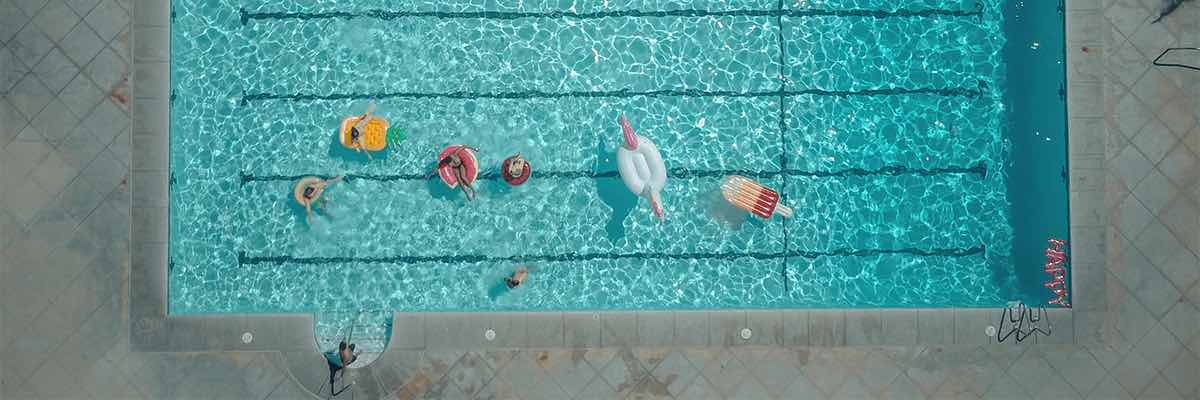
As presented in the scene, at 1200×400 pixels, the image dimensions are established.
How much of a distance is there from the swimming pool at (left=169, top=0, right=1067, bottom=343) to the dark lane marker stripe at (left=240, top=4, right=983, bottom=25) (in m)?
0.05

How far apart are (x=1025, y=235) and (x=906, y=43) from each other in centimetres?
331

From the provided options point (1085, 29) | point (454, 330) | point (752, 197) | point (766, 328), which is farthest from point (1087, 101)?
point (454, 330)

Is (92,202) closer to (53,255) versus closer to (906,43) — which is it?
(53,255)

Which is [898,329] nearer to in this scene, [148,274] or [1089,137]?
[1089,137]

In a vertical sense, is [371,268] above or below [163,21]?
below

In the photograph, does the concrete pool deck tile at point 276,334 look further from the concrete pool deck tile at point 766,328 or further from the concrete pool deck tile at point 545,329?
the concrete pool deck tile at point 766,328

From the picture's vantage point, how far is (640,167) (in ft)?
43.4

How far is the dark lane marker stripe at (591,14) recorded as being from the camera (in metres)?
13.8

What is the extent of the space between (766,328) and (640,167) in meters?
2.89

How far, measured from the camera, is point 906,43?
1379 centimetres

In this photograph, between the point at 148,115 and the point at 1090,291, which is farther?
the point at 148,115

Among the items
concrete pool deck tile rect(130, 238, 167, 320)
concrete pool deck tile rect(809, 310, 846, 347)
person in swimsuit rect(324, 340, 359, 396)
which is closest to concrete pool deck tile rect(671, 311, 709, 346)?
concrete pool deck tile rect(809, 310, 846, 347)

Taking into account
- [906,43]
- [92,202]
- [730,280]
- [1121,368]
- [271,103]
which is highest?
[906,43]

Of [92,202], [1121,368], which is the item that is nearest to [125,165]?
[92,202]
